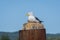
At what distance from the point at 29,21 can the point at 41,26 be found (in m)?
0.29

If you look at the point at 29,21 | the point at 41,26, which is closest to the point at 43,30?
the point at 41,26

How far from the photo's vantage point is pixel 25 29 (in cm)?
420

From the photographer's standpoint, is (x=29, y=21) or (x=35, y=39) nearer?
(x=35, y=39)

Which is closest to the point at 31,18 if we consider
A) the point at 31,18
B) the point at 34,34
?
the point at 31,18

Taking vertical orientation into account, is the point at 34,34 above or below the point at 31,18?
below

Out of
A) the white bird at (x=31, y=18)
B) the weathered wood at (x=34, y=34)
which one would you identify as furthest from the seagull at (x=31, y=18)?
the weathered wood at (x=34, y=34)

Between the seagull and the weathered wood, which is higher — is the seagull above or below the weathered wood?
above

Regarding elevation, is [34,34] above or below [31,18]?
below

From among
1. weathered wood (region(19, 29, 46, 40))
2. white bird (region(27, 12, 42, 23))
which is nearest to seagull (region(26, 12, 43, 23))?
white bird (region(27, 12, 42, 23))

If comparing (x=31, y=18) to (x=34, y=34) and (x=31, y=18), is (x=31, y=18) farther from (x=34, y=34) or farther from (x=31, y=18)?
(x=34, y=34)

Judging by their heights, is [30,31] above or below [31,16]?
below

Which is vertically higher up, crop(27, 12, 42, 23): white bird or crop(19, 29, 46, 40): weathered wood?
crop(27, 12, 42, 23): white bird

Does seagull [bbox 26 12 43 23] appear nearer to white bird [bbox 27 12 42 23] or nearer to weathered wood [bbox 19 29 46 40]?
white bird [bbox 27 12 42 23]

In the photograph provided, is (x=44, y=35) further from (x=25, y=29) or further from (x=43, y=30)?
(x=25, y=29)
